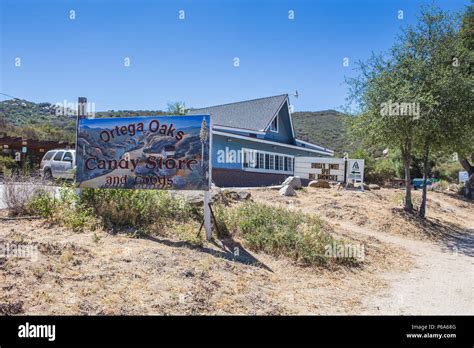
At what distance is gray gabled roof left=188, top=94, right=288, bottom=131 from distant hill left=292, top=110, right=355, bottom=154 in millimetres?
28188

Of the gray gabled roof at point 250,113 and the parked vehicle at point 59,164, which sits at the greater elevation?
the gray gabled roof at point 250,113

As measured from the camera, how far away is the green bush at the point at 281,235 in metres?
8.30

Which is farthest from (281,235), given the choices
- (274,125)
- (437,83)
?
(274,125)

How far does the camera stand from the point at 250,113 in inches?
1111

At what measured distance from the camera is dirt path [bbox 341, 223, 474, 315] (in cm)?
623

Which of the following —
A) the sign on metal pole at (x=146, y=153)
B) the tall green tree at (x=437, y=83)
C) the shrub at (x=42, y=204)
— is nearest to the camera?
the shrub at (x=42, y=204)

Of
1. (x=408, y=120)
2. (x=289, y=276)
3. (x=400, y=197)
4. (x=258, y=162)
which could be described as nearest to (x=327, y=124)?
(x=258, y=162)

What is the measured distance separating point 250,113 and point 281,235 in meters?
20.4

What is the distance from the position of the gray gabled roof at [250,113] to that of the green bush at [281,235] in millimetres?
16630

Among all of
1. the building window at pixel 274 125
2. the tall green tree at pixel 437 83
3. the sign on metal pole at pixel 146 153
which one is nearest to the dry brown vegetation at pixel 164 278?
the sign on metal pole at pixel 146 153

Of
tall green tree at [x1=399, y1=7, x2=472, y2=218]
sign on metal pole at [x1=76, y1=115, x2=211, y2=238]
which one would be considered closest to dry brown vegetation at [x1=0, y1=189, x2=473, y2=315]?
sign on metal pole at [x1=76, y1=115, x2=211, y2=238]

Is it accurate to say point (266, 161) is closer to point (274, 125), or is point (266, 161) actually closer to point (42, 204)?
point (274, 125)

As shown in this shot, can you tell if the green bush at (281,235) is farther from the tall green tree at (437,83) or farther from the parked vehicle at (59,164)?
the parked vehicle at (59,164)
